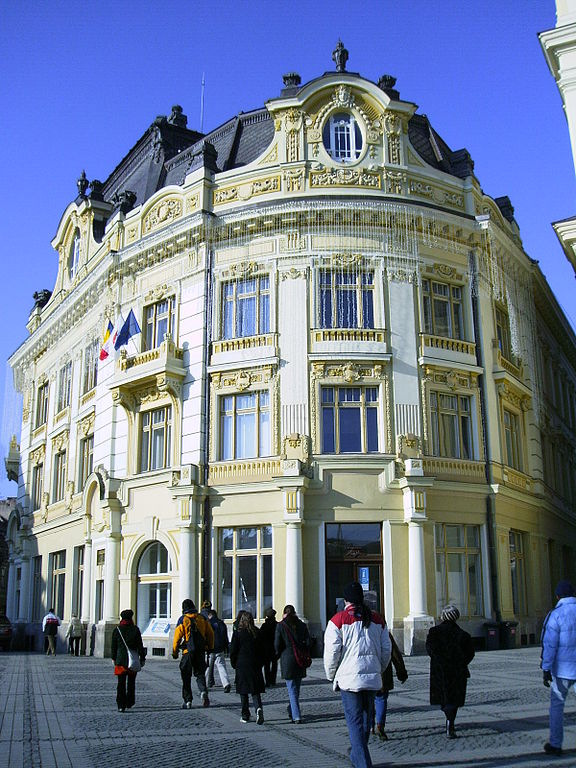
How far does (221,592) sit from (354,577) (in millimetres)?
4166

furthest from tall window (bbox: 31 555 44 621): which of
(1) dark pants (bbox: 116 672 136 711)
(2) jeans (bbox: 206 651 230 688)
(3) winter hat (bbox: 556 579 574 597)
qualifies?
(3) winter hat (bbox: 556 579 574 597)

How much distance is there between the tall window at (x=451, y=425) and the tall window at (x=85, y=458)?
1418cm

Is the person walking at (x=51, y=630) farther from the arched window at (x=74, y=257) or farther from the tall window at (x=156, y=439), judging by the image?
the arched window at (x=74, y=257)

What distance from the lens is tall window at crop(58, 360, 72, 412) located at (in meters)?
38.4

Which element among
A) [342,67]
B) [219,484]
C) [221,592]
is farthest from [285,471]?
[342,67]

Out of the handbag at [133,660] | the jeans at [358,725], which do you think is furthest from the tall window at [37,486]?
the jeans at [358,725]

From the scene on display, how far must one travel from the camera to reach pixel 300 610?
80.2 feet

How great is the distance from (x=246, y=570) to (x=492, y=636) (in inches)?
303

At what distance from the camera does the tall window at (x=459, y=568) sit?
26000 mm

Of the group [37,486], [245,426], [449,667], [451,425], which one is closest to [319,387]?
[245,426]

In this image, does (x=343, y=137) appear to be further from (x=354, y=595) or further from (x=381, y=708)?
(x=354, y=595)

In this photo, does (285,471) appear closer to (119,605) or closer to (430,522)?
(430,522)

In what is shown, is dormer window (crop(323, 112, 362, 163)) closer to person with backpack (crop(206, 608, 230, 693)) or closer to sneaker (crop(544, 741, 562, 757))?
person with backpack (crop(206, 608, 230, 693))

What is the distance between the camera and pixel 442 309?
28.8 meters
